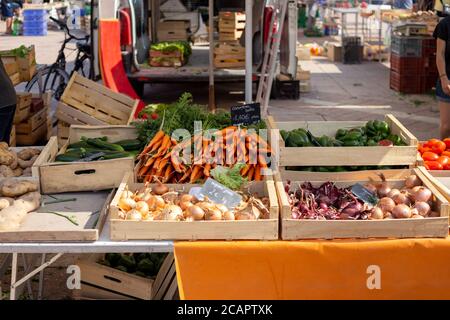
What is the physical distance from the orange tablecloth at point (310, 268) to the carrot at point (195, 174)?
86 centimetres

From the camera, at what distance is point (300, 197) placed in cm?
425

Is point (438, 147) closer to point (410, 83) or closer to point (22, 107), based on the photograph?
point (22, 107)

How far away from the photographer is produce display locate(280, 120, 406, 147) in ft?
15.4

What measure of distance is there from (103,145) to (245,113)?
101 centimetres

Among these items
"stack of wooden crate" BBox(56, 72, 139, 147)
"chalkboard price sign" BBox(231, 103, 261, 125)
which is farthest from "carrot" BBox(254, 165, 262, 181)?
"stack of wooden crate" BBox(56, 72, 139, 147)

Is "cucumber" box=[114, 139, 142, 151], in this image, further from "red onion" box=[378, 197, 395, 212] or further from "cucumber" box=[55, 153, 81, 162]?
"red onion" box=[378, 197, 395, 212]

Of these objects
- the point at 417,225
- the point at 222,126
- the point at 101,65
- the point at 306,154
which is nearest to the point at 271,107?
the point at 101,65

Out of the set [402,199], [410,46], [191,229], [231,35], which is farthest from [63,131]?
[410,46]

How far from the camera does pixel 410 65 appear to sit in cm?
1238

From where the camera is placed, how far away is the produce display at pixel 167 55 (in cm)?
1165

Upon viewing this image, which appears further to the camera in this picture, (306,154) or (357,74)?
(357,74)

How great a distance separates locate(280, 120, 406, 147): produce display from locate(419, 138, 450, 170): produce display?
0.90 ft
